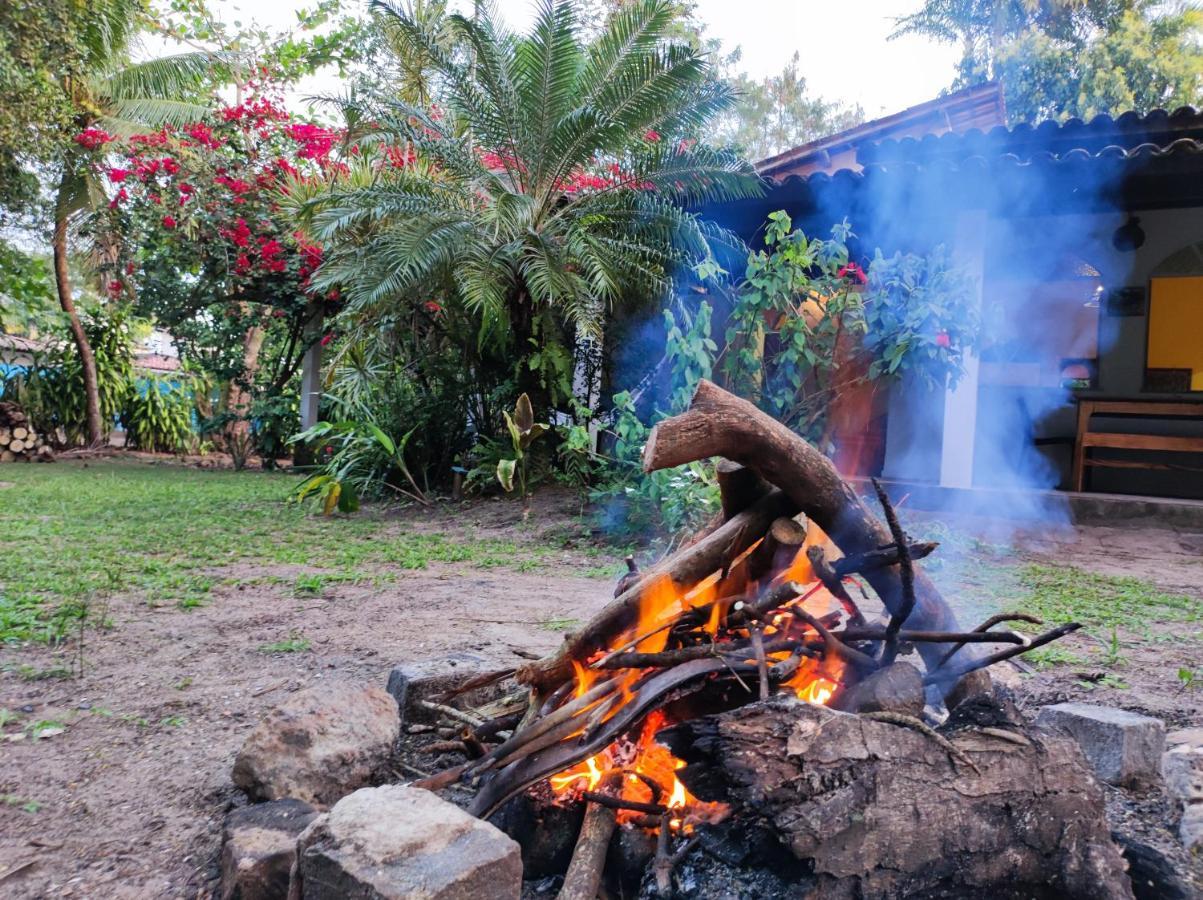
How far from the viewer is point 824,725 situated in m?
1.73

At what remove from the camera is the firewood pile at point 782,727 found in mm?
1691

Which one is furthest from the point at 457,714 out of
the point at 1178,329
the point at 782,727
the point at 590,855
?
the point at 1178,329

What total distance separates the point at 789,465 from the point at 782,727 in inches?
26.9

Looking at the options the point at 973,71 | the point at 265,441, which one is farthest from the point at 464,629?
the point at 973,71

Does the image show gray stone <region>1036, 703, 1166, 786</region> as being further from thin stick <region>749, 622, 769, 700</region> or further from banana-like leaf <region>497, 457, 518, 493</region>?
banana-like leaf <region>497, 457, 518, 493</region>

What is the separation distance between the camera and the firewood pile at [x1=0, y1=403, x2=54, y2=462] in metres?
13.8

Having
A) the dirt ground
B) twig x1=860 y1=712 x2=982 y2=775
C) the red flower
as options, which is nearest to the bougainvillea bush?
the red flower

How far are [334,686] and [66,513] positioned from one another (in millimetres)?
6754

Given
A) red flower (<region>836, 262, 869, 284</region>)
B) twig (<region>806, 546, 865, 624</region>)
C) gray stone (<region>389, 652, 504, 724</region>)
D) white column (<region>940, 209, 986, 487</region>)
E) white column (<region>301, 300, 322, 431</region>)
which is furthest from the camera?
white column (<region>301, 300, 322, 431</region>)

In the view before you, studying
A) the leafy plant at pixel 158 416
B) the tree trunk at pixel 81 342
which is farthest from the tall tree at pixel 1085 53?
the tree trunk at pixel 81 342

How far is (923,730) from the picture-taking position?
1.82 metres

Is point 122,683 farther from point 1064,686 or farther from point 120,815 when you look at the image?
point 1064,686

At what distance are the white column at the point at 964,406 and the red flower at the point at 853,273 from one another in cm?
116

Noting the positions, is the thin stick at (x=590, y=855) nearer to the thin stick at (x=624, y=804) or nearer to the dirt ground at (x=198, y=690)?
the thin stick at (x=624, y=804)
